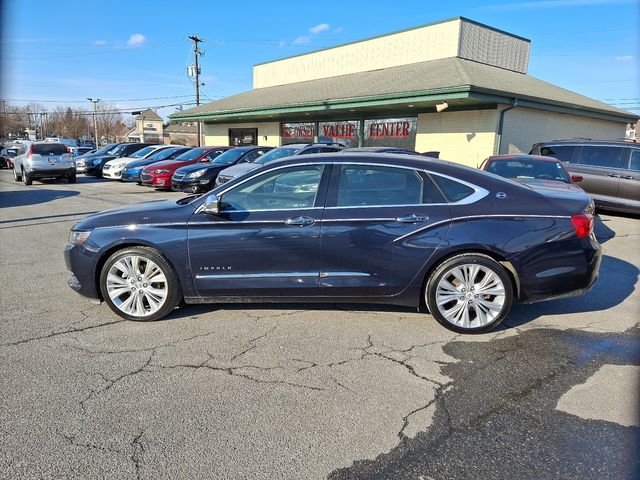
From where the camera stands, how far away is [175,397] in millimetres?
3029

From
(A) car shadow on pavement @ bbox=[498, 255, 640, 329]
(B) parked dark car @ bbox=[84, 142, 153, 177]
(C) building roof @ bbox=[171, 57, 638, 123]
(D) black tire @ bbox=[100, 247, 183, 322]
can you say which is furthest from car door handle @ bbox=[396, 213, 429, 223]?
(B) parked dark car @ bbox=[84, 142, 153, 177]

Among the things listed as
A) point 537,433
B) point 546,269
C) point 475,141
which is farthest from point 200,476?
point 475,141

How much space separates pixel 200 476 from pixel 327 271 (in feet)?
6.97

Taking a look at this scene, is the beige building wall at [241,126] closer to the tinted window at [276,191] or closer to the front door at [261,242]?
the tinted window at [276,191]

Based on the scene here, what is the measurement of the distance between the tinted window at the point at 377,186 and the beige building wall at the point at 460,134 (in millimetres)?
12994

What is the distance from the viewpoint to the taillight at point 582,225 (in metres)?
4.05

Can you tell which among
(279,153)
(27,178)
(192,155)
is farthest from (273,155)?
(27,178)

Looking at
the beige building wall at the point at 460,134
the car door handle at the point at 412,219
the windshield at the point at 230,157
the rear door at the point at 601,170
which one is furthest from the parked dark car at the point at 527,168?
the windshield at the point at 230,157

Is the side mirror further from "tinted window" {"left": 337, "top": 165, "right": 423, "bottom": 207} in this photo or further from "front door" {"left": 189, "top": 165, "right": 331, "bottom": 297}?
"tinted window" {"left": 337, "top": 165, "right": 423, "bottom": 207}

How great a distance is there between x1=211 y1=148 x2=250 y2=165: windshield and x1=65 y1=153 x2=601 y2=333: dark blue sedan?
1080cm

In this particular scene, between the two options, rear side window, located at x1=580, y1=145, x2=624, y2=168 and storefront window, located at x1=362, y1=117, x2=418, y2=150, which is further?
storefront window, located at x1=362, y1=117, x2=418, y2=150

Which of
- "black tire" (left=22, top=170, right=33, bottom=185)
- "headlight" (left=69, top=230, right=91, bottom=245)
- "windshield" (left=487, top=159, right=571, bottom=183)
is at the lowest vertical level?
"black tire" (left=22, top=170, right=33, bottom=185)

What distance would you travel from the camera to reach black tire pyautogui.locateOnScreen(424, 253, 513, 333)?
13.2 ft

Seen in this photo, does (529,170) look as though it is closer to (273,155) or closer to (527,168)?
(527,168)
